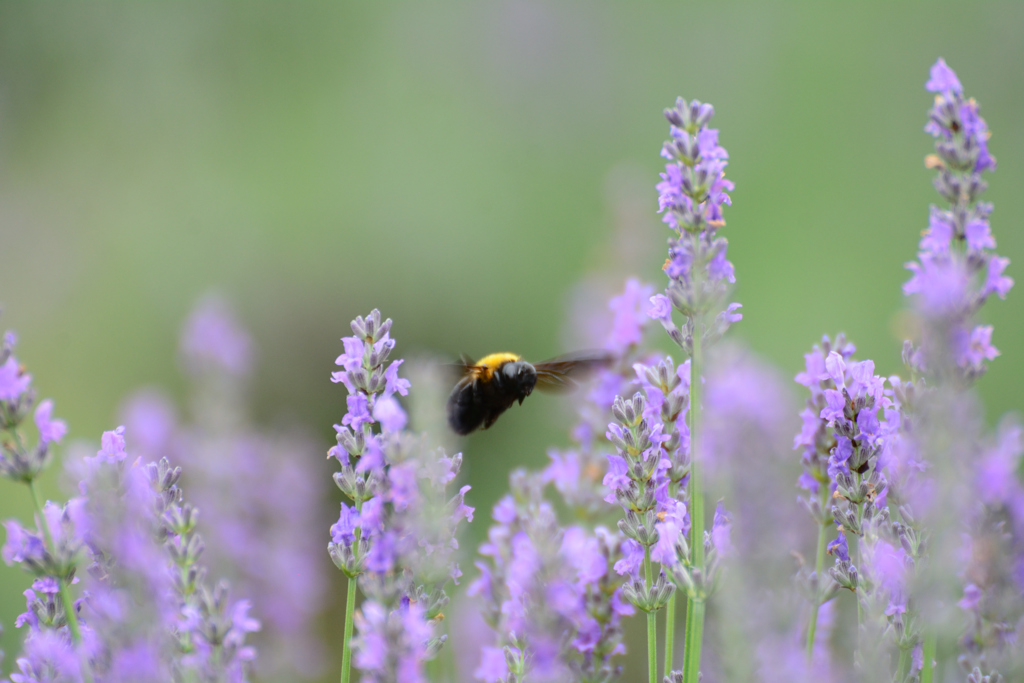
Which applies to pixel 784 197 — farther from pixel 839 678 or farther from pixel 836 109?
pixel 839 678

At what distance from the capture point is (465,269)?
17.8 ft

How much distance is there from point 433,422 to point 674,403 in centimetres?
52

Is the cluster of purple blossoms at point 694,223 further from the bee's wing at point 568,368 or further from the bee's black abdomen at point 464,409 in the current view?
the bee's black abdomen at point 464,409

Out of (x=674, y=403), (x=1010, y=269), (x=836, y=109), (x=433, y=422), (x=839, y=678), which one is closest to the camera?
(x=433, y=422)

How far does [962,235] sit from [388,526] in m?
0.88

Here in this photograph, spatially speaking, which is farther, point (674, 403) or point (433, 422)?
point (674, 403)

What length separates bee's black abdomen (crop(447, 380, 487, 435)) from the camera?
2.00 metres

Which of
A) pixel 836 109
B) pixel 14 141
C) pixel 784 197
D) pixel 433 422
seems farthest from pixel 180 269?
pixel 433 422

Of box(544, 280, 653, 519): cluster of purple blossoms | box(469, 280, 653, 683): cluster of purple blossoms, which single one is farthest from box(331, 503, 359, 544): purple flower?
box(544, 280, 653, 519): cluster of purple blossoms

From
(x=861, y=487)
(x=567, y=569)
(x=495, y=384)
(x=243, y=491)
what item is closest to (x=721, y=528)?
(x=861, y=487)

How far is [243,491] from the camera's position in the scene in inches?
106

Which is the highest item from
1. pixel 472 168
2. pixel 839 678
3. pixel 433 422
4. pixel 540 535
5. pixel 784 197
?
pixel 472 168

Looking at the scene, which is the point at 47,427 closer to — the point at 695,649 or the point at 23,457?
the point at 23,457

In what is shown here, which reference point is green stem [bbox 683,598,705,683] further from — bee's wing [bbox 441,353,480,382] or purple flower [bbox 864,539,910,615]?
bee's wing [bbox 441,353,480,382]
